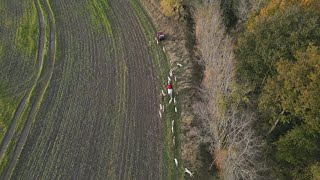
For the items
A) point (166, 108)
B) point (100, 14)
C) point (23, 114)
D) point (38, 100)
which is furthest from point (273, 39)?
point (100, 14)

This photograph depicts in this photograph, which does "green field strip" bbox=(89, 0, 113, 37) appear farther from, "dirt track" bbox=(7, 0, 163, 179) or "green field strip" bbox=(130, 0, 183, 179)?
"green field strip" bbox=(130, 0, 183, 179)

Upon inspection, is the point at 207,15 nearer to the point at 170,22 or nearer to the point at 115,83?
the point at 170,22

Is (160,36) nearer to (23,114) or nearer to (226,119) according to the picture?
(23,114)

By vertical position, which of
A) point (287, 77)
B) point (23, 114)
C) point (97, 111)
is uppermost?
point (287, 77)

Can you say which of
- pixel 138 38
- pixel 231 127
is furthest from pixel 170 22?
pixel 231 127

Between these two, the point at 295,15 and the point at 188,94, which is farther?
the point at 188,94
